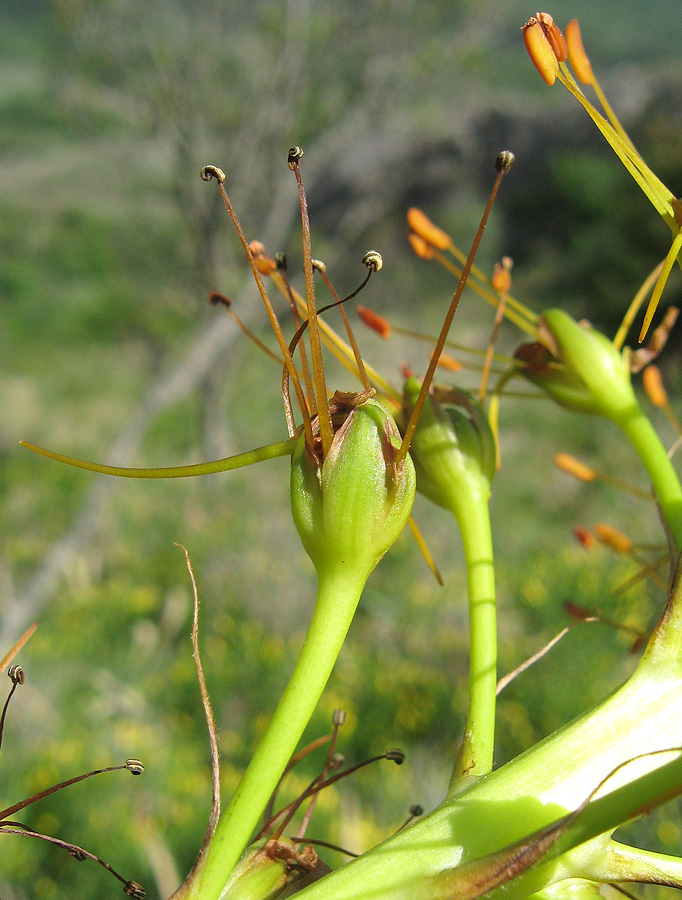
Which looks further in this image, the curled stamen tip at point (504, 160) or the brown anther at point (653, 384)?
the brown anther at point (653, 384)

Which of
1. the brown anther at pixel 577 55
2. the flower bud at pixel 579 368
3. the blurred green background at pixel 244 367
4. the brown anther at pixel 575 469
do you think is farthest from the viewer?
the blurred green background at pixel 244 367

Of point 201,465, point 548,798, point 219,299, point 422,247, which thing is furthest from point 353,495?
point 422,247

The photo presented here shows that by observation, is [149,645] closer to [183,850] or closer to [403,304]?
[183,850]

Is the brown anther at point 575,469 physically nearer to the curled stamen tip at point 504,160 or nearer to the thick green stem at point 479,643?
the thick green stem at point 479,643

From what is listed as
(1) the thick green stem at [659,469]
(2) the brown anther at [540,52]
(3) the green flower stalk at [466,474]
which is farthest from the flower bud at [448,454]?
(2) the brown anther at [540,52]

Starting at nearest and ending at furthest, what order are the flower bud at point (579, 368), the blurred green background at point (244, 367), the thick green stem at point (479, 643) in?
the thick green stem at point (479, 643), the flower bud at point (579, 368), the blurred green background at point (244, 367)

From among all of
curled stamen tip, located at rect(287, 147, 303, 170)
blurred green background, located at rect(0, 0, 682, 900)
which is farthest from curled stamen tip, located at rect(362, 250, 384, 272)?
blurred green background, located at rect(0, 0, 682, 900)

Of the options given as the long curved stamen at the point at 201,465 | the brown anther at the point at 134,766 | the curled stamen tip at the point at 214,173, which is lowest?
the brown anther at the point at 134,766

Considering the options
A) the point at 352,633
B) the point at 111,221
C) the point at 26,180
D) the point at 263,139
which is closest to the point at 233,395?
the point at 263,139
